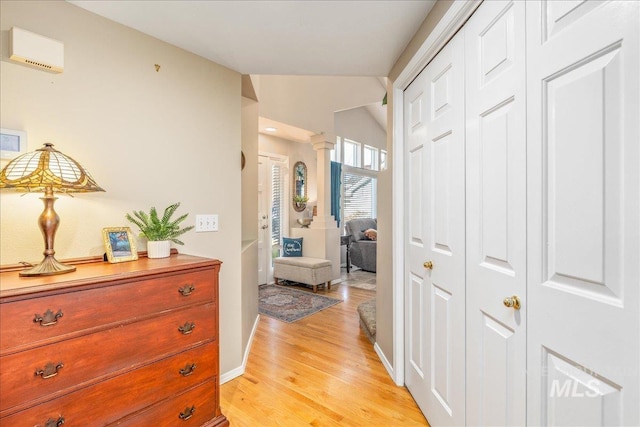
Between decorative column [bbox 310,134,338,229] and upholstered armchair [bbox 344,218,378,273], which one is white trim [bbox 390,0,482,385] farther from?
upholstered armchair [bbox 344,218,378,273]

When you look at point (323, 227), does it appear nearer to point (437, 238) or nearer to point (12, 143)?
point (437, 238)

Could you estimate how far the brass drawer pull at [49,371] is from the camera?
1059 mm

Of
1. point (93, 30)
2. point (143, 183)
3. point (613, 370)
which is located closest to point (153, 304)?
point (143, 183)

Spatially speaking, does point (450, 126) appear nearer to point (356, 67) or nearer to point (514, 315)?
point (514, 315)

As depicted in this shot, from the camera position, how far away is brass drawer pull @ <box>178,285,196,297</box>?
1.45m

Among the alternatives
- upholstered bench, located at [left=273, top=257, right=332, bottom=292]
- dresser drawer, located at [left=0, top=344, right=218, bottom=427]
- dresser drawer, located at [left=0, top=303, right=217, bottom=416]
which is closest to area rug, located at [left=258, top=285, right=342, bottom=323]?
upholstered bench, located at [left=273, top=257, right=332, bottom=292]

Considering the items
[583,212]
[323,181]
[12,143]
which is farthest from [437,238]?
[323,181]

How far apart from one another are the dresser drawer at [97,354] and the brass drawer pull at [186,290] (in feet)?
0.25

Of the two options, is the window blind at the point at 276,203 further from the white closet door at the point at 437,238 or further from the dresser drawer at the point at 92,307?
the dresser drawer at the point at 92,307

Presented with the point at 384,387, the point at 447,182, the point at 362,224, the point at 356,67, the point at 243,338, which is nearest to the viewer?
the point at 447,182

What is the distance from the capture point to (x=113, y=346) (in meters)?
1.23

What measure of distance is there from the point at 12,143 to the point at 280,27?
1.40 meters

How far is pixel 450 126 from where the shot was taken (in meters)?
1.42

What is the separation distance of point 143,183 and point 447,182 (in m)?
1.68
